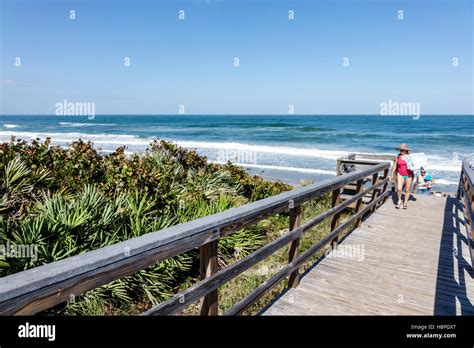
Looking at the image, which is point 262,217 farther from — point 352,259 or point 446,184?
point 446,184

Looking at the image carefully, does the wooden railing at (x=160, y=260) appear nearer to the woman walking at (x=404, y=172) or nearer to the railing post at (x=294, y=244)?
the railing post at (x=294, y=244)

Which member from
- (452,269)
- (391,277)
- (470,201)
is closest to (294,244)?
(391,277)

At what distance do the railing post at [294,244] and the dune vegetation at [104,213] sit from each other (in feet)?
2.98

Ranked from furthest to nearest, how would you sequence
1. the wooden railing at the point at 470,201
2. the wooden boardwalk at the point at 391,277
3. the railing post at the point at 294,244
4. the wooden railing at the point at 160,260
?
the wooden railing at the point at 470,201
the railing post at the point at 294,244
the wooden boardwalk at the point at 391,277
the wooden railing at the point at 160,260

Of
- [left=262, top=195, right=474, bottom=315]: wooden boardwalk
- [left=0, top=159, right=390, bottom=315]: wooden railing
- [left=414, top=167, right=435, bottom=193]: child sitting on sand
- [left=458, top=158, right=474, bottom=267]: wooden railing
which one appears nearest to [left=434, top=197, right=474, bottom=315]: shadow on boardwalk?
[left=262, top=195, right=474, bottom=315]: wooden boardwalk

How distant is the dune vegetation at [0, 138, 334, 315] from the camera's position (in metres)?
4.10

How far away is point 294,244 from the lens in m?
3.85

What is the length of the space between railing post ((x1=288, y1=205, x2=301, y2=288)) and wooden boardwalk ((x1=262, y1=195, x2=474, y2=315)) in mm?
90

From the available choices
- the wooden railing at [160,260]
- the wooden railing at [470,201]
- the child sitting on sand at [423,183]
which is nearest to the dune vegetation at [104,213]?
the wooden railing at [160,260]

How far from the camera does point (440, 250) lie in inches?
217

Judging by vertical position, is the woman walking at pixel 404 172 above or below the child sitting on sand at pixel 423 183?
above

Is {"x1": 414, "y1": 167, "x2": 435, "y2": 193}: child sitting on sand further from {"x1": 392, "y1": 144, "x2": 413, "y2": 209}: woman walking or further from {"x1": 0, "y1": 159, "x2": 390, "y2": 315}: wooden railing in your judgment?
{"x1": 0, "y1": 159, "x2": 390, "y2": 315}: wooden railing

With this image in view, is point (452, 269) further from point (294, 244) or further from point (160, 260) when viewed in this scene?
point (160, 260)

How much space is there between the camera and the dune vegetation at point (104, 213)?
13.5 feet
